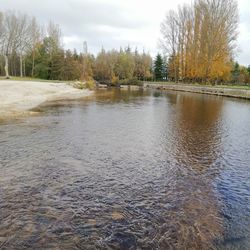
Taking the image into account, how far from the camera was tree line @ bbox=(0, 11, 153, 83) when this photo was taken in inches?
2119

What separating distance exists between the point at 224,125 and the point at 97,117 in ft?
27.1

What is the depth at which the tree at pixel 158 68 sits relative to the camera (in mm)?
84000

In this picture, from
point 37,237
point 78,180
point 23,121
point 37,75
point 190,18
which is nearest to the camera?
point 37,237

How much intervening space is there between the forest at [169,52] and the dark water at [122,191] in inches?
1533

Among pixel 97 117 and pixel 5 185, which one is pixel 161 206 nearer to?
pixel 5 185

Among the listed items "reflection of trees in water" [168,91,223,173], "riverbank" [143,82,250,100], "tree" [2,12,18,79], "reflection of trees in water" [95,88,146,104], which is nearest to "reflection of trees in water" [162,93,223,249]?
"reflection of trees in water" [168,91,223,173]

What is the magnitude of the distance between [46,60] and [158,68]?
35421 mm

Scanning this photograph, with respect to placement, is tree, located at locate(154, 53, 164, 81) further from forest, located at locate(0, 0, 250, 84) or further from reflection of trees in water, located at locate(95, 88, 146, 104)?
reflection of trees in water, located at locate(95, 88, 146, 104)

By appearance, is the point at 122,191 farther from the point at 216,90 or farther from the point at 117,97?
the point at 216,90

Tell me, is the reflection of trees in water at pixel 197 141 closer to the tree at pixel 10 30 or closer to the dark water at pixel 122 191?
the dark water at pixel 122 191

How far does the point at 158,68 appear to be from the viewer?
8462 centimetres

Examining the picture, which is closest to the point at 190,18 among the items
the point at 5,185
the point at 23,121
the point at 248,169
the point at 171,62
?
the point at 171,62

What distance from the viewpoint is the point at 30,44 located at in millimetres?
58781

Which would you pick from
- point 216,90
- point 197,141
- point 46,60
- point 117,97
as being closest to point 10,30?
point 46,60
